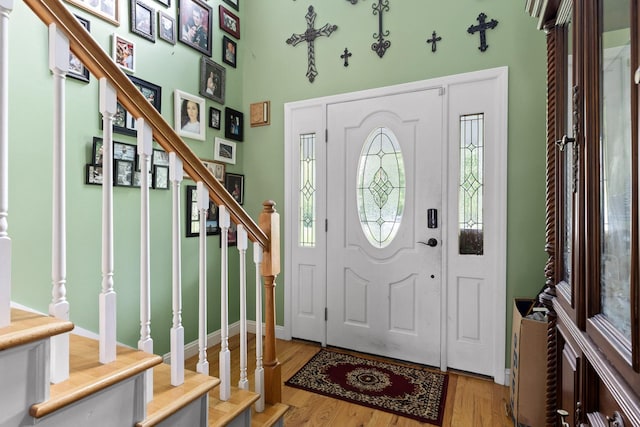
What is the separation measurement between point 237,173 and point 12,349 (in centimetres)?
261

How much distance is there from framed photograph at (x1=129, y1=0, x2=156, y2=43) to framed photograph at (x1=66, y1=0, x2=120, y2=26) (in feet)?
0.35

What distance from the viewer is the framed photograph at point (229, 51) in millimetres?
3135

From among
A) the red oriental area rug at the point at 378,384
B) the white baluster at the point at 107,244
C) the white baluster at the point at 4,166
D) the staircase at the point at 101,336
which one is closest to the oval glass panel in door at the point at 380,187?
the red oriental area rug at the point at 378,384

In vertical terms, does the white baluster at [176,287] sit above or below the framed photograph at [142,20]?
below

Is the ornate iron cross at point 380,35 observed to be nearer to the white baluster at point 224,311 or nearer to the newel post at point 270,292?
the newel post at point 270,292

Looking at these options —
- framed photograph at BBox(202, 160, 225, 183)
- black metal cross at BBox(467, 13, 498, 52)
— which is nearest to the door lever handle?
black metal cross at BBox(467, 13, 498, 52)

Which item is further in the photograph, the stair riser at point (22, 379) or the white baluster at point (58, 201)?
the white baluster at point (58, 201)

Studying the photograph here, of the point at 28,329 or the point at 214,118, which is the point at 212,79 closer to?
the point at 214,118

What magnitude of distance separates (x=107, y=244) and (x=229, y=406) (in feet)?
3.02

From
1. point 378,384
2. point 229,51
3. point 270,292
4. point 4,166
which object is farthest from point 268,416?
point 229,51

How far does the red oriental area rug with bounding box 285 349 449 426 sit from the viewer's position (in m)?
2.09

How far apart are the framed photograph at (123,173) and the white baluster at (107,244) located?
1294mm

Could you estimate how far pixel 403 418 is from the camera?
1992 millimetres

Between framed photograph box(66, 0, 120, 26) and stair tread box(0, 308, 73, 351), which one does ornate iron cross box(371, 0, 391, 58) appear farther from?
stair tread box(0, 308, 73, 351)
